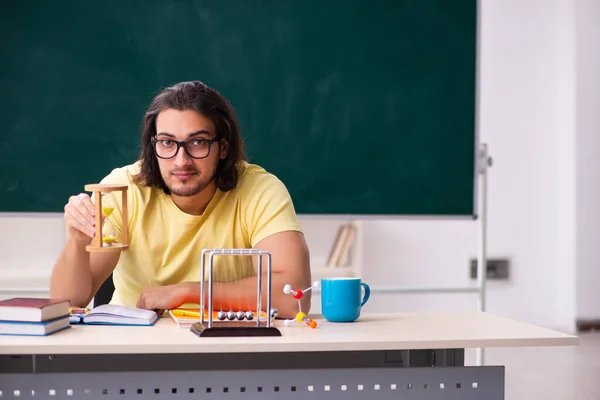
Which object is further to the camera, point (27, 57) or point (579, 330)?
point (579, 330)

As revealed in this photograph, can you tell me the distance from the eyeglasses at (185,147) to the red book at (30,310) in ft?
2.09

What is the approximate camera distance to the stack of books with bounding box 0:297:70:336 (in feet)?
4.85

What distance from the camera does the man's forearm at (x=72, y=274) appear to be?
1.99 meters

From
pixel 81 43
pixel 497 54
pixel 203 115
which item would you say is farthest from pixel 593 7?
pixel 203 115

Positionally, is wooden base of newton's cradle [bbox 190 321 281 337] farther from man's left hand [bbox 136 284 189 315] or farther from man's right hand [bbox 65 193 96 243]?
man's right hand [bbox 65 193 96 243]

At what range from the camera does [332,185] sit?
3.33 meters

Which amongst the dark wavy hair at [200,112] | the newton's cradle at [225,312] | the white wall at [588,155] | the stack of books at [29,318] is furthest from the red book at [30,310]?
the white wall at [588,155]

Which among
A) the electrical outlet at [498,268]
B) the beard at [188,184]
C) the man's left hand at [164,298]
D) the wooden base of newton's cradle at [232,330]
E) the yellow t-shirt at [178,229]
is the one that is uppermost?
the beard at [188,184]

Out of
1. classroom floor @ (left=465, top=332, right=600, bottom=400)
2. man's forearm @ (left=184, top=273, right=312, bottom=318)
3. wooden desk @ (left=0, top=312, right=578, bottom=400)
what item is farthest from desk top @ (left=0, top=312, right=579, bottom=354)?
classroom floor @ (left=465, top=332, right=600, bottom=400)

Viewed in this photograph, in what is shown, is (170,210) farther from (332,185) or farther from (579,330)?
(579,330)

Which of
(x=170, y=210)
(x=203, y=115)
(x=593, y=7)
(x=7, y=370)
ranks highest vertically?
(x=593, y=7)

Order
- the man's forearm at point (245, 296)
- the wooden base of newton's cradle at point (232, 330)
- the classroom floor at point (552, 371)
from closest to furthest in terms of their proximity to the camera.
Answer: the wooden base of newton's cradle at point (232, 330)
the man's forearm at point (245, 296)
the classroom floor at point (552, 371)

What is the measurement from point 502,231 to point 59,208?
10.7 feet

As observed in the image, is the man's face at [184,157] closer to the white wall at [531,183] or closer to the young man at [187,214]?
the young man at [187,214]
